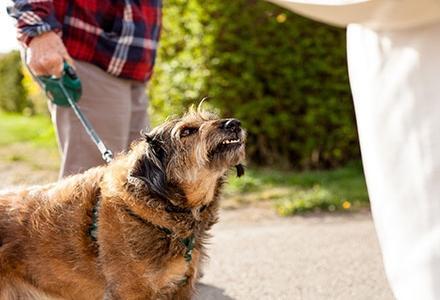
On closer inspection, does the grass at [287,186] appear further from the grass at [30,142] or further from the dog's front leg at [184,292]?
the dog's front leg at [184,292]

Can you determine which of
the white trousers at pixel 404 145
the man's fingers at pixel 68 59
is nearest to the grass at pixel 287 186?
the man's fingers at pixel 68 59

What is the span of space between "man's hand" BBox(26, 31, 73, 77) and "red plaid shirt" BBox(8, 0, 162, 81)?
9.7 inches

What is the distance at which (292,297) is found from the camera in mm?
5586

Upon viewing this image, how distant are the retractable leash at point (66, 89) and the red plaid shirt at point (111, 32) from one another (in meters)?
0.33

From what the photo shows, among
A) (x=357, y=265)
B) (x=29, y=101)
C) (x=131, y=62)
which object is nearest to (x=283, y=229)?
(x=357, y=265)

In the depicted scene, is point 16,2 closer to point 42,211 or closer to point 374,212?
point 42,211

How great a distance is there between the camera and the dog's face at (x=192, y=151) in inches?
152

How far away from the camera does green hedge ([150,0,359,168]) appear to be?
10180 mm

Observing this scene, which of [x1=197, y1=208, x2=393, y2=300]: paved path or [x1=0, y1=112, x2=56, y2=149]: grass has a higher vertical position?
[x1=197, y1=208, x2=393, y2=300]: paved path

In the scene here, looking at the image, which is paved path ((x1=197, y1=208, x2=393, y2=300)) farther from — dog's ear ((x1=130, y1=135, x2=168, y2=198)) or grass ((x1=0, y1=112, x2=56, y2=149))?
grass ((x1=0, y1=112, x2=56, y2=149))

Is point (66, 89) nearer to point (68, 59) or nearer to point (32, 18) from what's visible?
point (68, 59)

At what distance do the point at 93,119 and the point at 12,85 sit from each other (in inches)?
591

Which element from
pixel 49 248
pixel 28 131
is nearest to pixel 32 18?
pixel 49 248

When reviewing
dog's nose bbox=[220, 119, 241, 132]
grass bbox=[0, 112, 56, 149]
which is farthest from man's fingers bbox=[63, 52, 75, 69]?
grass bbox=[0, 112, 56, 149]
